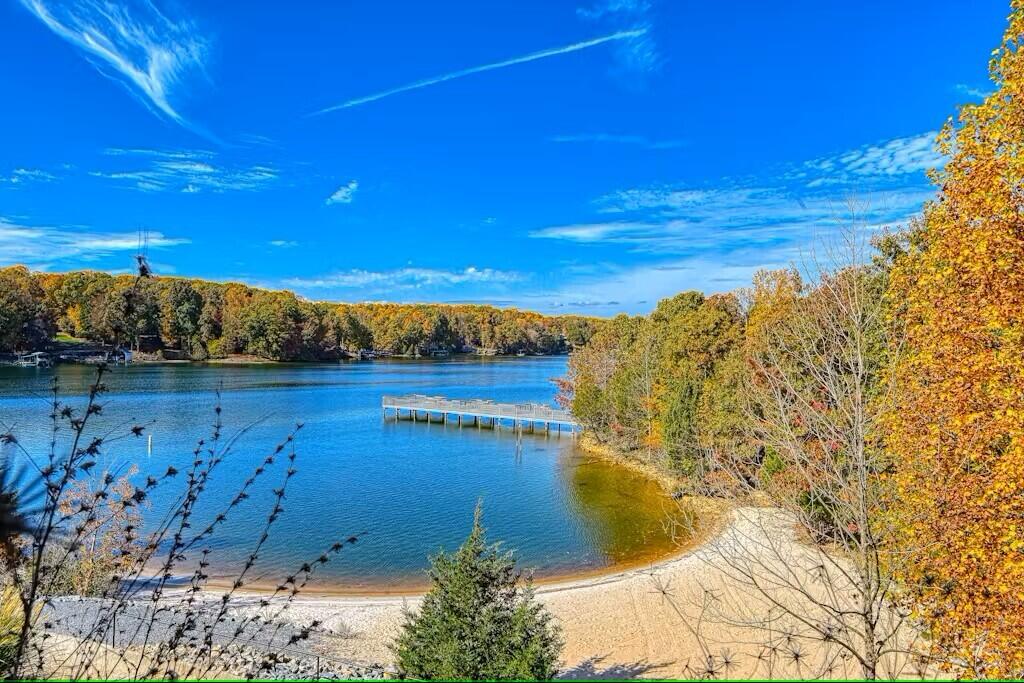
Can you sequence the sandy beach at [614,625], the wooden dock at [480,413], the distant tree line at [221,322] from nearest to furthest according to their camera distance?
the sandy beach at [614,625]
the wooden dock at [480,413]
the distant tree line at [221,322]

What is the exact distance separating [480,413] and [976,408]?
125 feet

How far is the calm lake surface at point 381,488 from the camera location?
1958 cm

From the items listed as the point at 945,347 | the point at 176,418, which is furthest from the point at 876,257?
the point at 176,418

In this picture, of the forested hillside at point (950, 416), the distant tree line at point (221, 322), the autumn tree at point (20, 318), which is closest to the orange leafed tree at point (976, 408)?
the forested hillside at point (950, 416)

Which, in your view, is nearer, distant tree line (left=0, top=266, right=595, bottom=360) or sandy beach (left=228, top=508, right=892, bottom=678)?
sandy beach (left=228, top=508, right=892, bottom=678)

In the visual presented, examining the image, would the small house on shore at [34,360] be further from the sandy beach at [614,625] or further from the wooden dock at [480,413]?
the sandy beach at [614,625]

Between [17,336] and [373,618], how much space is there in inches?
3290

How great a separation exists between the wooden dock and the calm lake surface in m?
1.31

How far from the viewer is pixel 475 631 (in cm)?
916

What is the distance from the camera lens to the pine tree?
888 centimetres

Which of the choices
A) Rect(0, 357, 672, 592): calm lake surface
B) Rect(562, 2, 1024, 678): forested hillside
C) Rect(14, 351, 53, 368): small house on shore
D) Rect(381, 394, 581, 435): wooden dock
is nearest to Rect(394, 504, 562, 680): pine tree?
Rect(562, 2, 1024, 678): forested hillside

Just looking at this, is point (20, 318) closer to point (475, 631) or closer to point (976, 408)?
point (475, 631)

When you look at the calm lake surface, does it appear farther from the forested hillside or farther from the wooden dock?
the forested hillside

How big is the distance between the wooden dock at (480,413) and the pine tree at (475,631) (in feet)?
102
